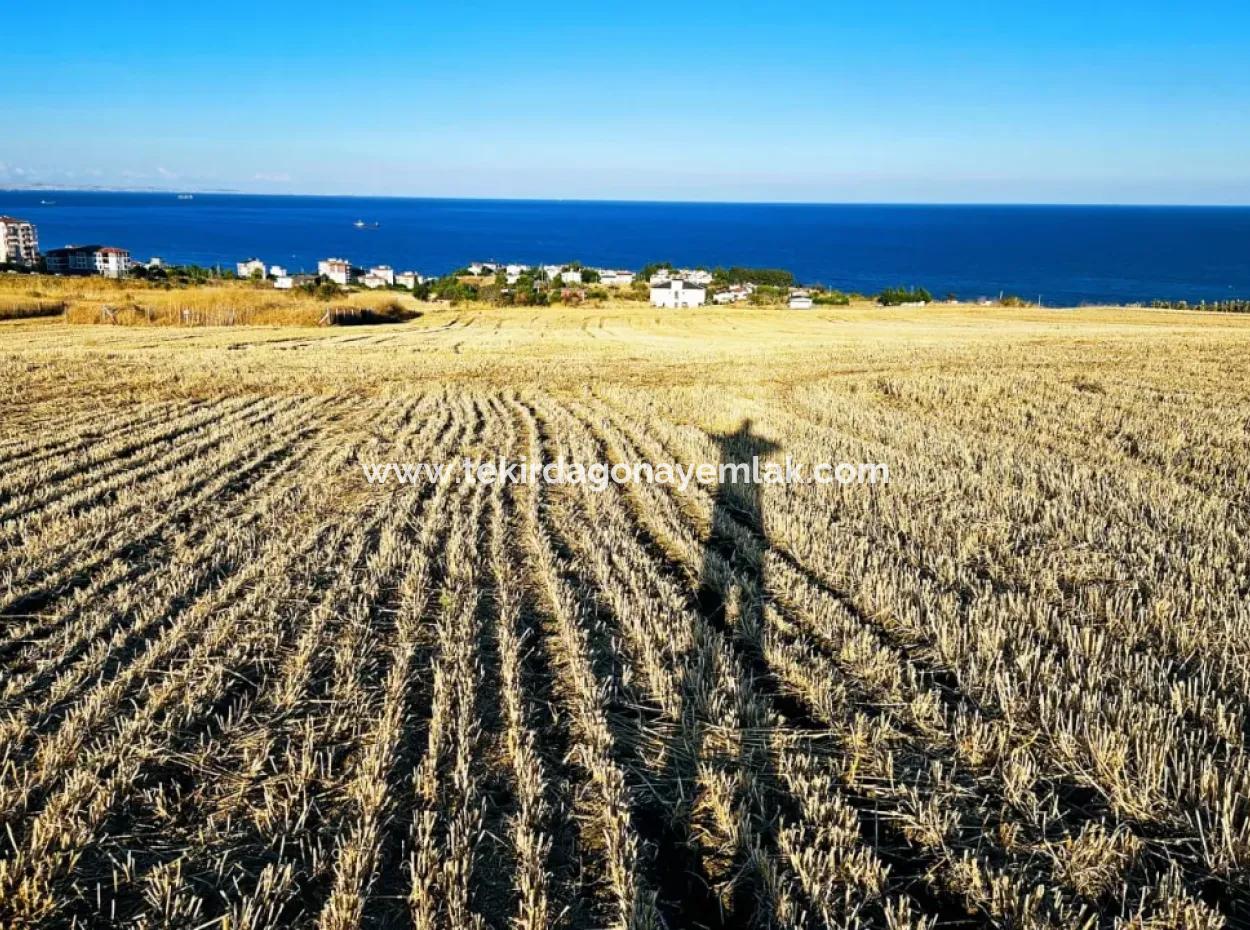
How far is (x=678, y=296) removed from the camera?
77562 mm

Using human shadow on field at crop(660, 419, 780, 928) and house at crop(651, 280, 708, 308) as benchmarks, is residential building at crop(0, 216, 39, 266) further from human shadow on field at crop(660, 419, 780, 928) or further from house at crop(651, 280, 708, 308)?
human shadow on field at crop(660, 419, 780, 928)

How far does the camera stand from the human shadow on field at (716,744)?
3.83 m

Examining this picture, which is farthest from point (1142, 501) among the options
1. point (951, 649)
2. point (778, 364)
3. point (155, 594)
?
point (778, 364)

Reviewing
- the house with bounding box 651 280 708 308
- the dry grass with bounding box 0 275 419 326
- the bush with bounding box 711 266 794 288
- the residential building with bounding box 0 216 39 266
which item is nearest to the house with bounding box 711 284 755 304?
the house with bounding box 651 280 708 308

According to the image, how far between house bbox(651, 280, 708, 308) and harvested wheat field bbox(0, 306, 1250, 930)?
66.0m

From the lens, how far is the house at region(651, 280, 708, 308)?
77.6m

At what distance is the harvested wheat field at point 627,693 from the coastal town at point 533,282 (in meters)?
58.4

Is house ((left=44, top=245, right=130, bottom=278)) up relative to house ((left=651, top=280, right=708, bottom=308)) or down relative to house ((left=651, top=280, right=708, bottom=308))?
up

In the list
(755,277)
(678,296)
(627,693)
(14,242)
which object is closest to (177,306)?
(678,296)

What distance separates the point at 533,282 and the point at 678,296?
24719 millimetres

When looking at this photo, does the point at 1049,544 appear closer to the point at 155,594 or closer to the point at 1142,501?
the point at 1142,501

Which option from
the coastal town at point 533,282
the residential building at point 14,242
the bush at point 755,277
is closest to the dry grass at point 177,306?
the coastal town at point 533,282

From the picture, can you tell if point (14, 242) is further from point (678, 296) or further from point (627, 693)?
point (627, 693)

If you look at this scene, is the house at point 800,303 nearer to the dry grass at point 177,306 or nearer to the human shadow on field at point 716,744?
the dry grass at point 177,306
